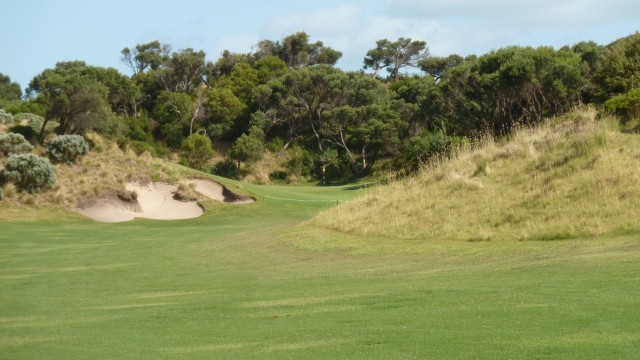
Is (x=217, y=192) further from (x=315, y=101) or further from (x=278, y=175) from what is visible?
(x=315, y=101)

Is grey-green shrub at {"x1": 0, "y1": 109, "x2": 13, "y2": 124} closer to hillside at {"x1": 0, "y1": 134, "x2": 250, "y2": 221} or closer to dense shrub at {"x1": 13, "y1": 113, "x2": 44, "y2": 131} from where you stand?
dense shrub at {"x1": 13, "y1": 113, "x2": 44, "y2": 131}

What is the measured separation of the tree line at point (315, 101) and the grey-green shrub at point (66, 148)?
3088 millimetres

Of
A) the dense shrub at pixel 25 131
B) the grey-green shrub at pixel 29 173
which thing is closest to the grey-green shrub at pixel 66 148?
the grey-green shrub at pixel 29 173

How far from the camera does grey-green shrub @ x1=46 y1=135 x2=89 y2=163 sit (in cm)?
4503

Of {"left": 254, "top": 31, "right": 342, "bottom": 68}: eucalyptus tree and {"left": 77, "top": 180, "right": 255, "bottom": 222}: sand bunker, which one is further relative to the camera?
{"left": 254, "top": 31, "right": 342, "bottom": 68}: eucalyptus tree

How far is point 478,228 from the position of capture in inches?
847

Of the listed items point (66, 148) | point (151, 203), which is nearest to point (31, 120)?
point (66, 148)

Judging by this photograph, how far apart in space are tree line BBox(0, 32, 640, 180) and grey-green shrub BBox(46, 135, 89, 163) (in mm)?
3088

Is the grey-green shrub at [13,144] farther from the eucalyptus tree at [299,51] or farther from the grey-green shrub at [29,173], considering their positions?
the eucalyptus tree at [299,51]

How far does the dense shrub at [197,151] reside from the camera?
77.0 meters

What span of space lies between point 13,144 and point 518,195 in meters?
32.4

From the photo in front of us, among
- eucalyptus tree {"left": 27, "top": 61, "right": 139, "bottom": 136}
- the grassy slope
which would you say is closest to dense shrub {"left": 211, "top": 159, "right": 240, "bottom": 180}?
eucalyptus tree {"left": 27, "top": 61, "right": 139, "bottom": 136}

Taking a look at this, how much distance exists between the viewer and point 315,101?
8331 centimetres

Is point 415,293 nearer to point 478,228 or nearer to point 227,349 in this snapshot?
point 227,349
